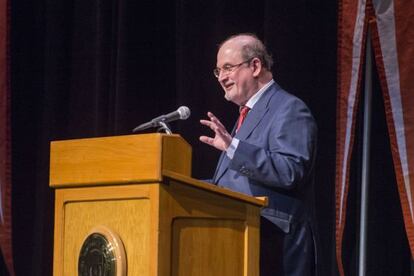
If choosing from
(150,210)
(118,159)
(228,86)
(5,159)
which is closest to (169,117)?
(118,159)

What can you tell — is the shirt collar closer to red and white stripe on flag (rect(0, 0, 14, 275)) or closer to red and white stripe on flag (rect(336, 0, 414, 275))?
red and white stripe on flag (rect(336, 0, 414, 275))

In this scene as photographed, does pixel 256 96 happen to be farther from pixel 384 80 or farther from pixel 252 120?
pixel 384 80

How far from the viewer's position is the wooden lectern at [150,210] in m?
2.11

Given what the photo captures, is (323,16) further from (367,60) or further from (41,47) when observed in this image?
(41,47)

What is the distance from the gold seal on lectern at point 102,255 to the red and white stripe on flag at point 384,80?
1.39 meters

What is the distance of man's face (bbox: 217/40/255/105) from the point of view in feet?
9.94

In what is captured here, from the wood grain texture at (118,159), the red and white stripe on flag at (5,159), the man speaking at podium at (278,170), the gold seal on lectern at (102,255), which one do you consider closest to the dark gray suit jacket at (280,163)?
the man speaking at podium at (278,170)

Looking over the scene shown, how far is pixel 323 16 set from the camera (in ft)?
12.1

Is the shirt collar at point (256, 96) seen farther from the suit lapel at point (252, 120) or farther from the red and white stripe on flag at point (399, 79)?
the red and white stripe on flag at point (399, 79)

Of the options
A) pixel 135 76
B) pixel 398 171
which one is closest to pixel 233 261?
pixel 398 171

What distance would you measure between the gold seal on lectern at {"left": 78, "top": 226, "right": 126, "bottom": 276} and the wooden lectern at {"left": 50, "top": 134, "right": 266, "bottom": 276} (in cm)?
Result: 1

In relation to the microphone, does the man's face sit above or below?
above

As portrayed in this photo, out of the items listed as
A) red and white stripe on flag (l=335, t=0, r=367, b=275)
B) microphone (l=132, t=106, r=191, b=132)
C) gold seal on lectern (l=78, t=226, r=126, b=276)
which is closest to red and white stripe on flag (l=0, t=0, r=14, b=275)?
red and white stripe on flag (l=335, t=0, r=367, b=275)

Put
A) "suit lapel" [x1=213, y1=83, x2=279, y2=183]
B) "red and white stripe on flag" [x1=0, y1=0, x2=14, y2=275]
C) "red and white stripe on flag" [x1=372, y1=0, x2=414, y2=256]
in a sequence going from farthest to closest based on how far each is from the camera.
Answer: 1. "red and white stripe on flag" [x1=0, y1=0, x2=14, y2=275]
2. "red and white stripe on flag" [x1=372, y1=0, x2=414, y2=256]
3. "suit lapel" [x1=213, y1=83, x2=279, y2=183]
